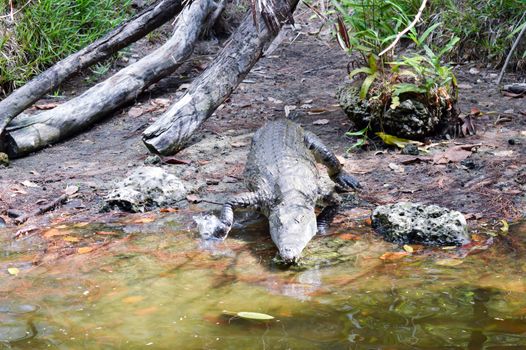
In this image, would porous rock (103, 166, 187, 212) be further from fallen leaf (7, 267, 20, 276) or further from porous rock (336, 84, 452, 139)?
porous rock (336, 84, 452, 139)

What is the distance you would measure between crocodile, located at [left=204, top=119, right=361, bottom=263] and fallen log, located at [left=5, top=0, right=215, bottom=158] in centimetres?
191

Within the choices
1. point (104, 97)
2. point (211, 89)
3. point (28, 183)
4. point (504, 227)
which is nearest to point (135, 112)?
point (104, 97)

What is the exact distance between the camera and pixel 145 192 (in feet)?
16.8

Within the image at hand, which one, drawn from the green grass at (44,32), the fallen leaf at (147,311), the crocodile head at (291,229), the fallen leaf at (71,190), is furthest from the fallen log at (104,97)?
the fallen leaf at (147,311)

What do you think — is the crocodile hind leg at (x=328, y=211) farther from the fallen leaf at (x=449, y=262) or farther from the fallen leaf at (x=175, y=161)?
the fallen leaf at (x=175, y=161)

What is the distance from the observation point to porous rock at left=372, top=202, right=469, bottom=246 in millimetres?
4062

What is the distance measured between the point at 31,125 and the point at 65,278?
10.1 ft

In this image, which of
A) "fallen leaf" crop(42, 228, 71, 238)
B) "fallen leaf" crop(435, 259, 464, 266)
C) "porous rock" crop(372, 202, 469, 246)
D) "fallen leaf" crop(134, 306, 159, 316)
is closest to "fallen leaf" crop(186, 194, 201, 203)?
"fallen leaf" crop(42, 228, 71, 238)

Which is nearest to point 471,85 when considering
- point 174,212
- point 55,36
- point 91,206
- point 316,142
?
point 316,142

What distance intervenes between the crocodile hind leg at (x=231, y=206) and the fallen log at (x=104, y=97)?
2471 millimetres

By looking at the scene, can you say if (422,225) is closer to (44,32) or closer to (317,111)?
(317,111)

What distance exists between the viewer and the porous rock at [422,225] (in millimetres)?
4062

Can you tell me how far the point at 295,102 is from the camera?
287 inches

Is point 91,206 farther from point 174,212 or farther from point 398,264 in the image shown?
point 398,264
